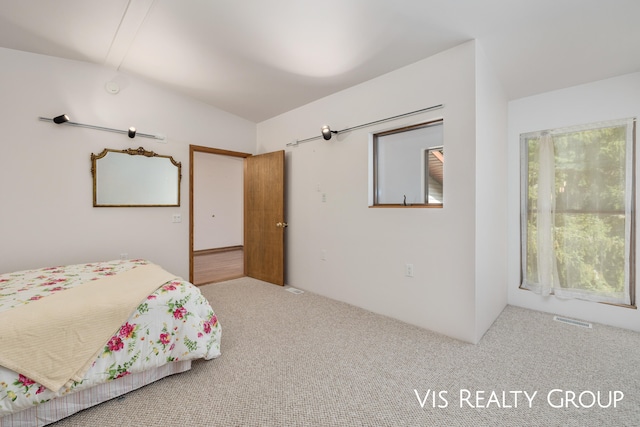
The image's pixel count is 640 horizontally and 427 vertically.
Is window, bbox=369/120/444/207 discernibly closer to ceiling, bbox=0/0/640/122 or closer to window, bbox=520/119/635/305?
ceiling, bbox=0/0/640/122

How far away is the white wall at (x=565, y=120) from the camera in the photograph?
262 centimetres

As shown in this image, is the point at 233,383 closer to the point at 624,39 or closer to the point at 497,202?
the point at 497,202

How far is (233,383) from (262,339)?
606 millimetres

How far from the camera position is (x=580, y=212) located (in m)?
2.86

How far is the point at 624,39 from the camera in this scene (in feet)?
7.10

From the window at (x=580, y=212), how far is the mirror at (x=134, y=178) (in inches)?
172

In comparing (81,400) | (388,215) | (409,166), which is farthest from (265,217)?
(81,400)

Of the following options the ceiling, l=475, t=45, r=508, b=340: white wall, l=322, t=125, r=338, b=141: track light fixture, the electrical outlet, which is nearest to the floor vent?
l=475, t=45, r=508, b=340: white wall

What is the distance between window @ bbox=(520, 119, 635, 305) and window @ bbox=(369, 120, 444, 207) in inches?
46.8

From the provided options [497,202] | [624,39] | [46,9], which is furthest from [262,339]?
[624,39]

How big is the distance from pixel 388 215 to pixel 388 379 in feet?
5.02

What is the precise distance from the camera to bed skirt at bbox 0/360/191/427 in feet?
4.86

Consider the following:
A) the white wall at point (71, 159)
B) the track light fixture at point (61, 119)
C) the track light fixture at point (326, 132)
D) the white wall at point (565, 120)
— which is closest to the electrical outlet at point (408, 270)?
the white wall at point (565, 120)

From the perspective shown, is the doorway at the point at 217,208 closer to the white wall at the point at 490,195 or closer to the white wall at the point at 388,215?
the white wall at the point at 388,215
